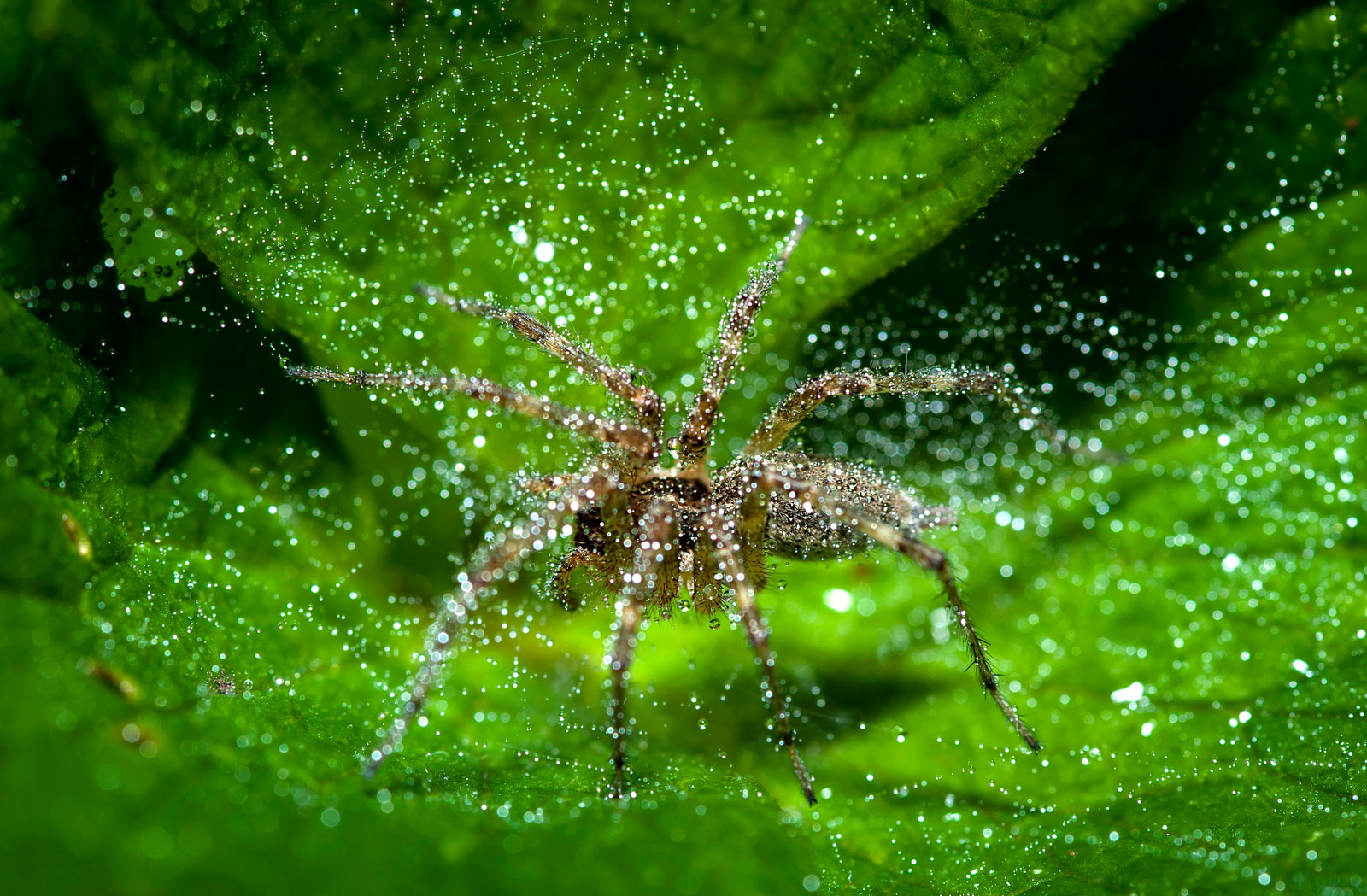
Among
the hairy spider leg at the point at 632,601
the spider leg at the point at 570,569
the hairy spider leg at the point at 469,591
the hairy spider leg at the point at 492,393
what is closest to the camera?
the hairy spider leg at the point at 469,591

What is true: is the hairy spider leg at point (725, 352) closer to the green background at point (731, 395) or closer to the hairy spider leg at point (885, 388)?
the green background at point (731, 395)

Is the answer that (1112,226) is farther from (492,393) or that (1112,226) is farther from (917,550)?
(492,393)

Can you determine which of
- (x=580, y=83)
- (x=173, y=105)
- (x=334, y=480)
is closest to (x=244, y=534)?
(x=334, y=480)

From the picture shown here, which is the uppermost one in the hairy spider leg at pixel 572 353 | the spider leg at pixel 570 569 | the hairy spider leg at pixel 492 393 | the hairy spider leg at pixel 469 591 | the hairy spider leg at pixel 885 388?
the hairy spider leg at pixel 885 388

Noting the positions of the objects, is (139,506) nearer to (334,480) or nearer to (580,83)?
(334,480)

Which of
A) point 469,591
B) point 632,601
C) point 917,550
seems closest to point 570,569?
point 632,601

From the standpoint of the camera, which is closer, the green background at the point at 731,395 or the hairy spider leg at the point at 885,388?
the green background at the point at 731,395

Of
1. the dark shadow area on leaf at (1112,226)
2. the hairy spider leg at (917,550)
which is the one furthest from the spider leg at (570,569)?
the dark shadow area on leaf at (1112,226)
